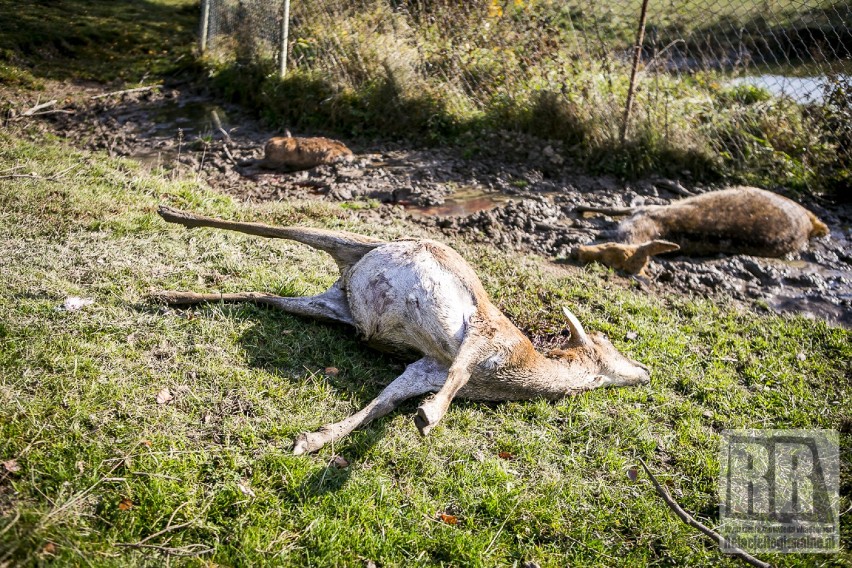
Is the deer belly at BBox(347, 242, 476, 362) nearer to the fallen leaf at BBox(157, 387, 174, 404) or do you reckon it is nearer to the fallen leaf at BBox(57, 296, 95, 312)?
the fallen leaf at BBox(157, 387, 174, 404)

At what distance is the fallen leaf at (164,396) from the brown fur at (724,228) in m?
4.35

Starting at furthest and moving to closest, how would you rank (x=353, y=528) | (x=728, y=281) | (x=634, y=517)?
(x=728, y=281), (x=634, y=517), (x=353, y=528)

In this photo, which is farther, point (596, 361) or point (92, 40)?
point (92, 40)

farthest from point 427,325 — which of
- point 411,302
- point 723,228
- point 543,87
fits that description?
point 543,87

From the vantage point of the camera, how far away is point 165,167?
20.6 feet

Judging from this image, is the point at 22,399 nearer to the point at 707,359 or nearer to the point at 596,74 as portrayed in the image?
the point at 707,359

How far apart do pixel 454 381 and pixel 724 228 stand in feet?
14.3

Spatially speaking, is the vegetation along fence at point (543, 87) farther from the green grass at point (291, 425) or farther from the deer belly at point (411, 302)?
the deer belly at point (411, 302)

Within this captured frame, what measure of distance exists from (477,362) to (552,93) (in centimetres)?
538

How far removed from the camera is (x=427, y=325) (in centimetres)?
299

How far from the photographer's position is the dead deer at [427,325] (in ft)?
9.74

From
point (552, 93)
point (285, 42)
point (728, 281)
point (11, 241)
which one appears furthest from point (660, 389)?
point (285, 42)

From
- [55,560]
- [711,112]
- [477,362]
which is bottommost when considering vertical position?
[55,560]

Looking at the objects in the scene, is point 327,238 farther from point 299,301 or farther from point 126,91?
point 126,91
